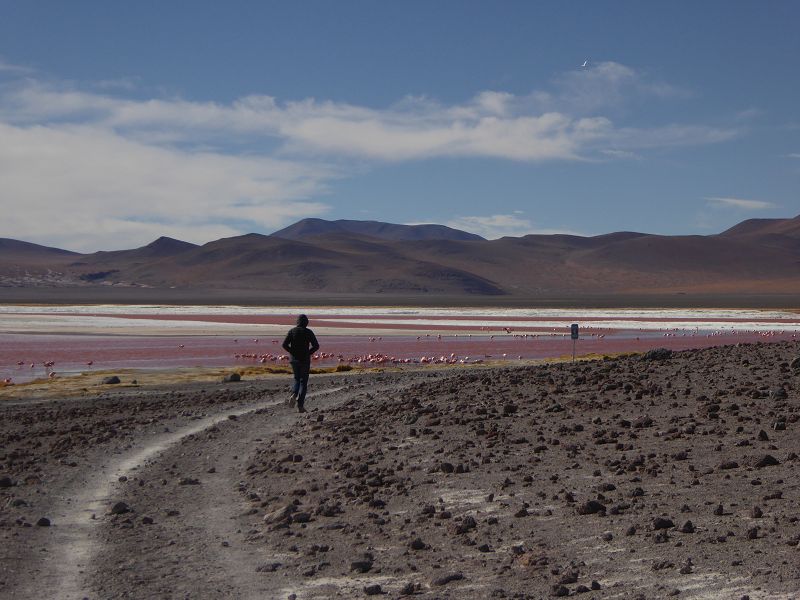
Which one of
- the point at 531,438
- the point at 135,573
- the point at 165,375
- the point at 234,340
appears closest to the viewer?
the point at 135,573

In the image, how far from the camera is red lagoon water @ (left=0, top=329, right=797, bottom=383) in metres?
34.4

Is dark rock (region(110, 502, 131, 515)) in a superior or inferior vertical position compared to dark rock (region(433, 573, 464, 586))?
inferior

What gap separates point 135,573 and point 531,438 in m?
6.39

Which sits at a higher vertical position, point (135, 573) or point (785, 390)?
point (785, 390)

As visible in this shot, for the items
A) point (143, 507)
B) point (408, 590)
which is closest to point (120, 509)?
point (143, 507)

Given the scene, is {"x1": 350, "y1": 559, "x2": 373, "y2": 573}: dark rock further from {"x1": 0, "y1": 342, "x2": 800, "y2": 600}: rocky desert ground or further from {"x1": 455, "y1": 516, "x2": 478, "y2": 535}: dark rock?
{"x1": 455, "y1": 516, "x2": 478, "y2": 535}: dark rock

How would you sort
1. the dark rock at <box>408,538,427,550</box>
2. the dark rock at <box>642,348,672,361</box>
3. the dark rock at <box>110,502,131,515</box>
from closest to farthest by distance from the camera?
the dark rock at <box>408,538,427,550</box>, the dark rock at <box>110,502,131,515</box>, the dark rock at <box>642,348,672,361</box>

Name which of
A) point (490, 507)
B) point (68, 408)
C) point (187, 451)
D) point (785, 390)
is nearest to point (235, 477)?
point (187, 451)

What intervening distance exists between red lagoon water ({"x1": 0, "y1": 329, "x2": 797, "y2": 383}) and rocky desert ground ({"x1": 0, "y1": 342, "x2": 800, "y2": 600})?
16.8m

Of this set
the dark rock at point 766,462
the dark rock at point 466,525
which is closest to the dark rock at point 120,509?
the dark rock at point 466,525

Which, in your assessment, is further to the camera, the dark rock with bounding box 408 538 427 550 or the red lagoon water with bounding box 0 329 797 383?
the red lagoon water with bounding box 0 329 797 383

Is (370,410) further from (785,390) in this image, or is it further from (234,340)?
(234,340)

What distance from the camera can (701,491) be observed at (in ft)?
30.1

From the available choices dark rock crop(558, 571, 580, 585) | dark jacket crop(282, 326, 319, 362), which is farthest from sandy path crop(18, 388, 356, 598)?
dark rock crop(558, 571, 580, 585)
